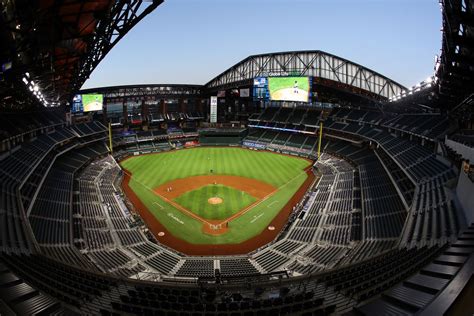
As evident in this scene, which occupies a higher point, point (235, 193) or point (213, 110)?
point (213, 110)

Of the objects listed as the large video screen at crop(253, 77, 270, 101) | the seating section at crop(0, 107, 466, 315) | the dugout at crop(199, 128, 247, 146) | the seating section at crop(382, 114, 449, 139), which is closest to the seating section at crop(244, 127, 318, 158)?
the dugout at crop(199, 128, 247, 146)

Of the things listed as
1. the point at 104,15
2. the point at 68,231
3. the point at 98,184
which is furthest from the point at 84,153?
the point at 104,15

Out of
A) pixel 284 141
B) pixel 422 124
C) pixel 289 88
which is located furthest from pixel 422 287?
pixel 284 141

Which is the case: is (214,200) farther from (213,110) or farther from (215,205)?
(213,110)

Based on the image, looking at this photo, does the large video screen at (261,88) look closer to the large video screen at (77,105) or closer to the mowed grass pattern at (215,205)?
the mowed grass pattern at (215,205)

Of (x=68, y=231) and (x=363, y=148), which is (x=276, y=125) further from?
(x=68, y=231)
